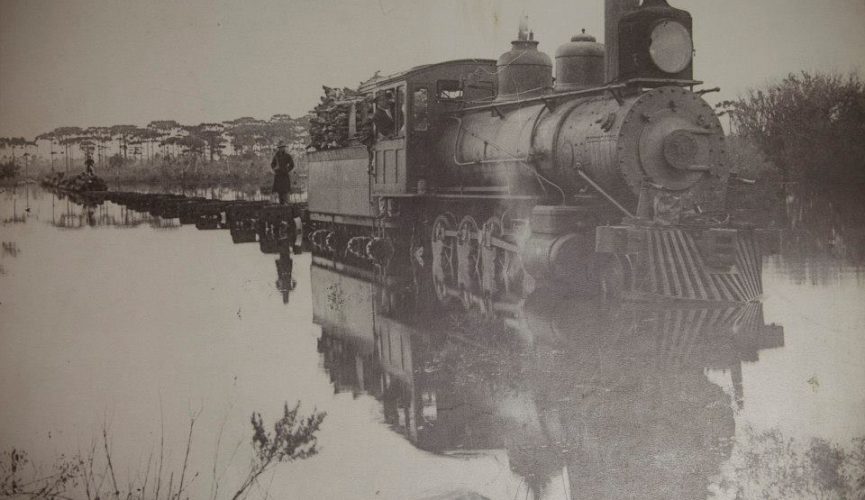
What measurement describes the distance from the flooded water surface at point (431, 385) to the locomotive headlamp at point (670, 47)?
1444mm

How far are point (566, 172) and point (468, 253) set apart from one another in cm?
162

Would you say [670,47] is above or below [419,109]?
above

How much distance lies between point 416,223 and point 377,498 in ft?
13.7

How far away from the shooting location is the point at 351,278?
26.5 feet

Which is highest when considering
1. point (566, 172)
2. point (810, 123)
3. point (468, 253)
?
point (810, 123)

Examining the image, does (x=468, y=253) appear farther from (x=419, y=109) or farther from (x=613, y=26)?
(x=613, y=26)

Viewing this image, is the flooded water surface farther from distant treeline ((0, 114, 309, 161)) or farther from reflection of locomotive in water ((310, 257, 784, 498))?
distant treeline ((0, 114, 309, 161))

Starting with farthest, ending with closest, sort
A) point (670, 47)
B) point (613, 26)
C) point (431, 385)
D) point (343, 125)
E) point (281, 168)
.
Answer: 1. point (343, 125)
2. point (281, 168)
3. point (613, 26)
4. point (670, 47)
5. point (431, 385)

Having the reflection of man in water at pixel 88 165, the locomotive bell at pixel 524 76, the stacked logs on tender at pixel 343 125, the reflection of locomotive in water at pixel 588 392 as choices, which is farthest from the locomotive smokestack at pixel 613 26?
the reflection of man in water at pixel 88 165

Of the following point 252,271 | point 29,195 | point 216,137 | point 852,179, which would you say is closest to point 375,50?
point 216,137

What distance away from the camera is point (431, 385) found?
484cm

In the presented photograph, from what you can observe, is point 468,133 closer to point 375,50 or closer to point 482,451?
point 375,50

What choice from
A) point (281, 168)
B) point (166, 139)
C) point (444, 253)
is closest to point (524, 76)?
point (444, 253)

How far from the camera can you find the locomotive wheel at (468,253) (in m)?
7.60
